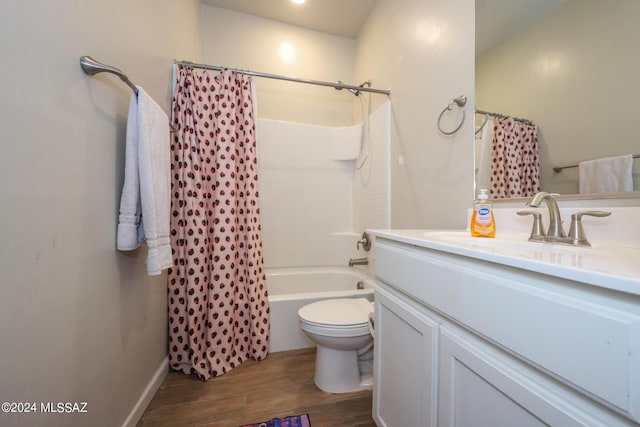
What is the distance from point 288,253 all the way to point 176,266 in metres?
1.09

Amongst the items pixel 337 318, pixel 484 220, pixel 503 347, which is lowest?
pixel 337 318

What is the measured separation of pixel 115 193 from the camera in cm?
99

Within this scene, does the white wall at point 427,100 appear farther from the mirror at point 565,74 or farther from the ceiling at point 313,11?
the ceiling at point 313,11

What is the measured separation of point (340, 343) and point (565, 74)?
4.76ft

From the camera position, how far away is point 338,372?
4.54 ft

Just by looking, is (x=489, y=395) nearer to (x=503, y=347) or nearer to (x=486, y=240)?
(x=503, y=347)

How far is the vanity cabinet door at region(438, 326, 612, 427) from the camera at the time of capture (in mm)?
419

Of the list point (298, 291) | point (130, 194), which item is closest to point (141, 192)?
point (130, 194)

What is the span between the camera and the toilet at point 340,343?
1.31 metres

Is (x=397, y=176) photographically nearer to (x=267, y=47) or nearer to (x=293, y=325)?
(x=293, y=325)

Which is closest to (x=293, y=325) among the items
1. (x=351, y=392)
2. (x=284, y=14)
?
(x=351, y=392)

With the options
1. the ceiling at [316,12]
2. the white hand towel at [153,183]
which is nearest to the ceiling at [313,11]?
the ceiling at [316,12]

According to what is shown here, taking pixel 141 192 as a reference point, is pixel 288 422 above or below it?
below

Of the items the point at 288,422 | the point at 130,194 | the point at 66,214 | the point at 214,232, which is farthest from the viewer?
the point at 214,232
